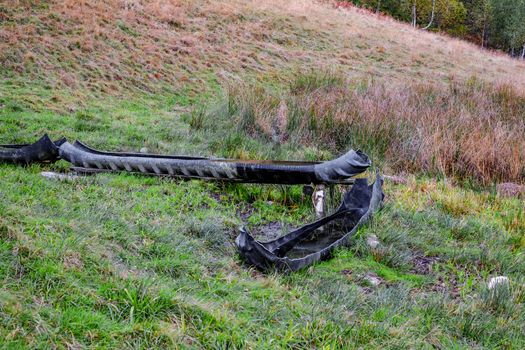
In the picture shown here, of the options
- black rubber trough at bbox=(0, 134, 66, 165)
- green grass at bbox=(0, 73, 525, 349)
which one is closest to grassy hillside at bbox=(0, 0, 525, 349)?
green grass at bbox=(0, 73, 525, 349)

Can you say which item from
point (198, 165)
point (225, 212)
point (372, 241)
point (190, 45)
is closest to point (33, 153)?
point (198, 165)

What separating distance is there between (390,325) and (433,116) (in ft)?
20.3

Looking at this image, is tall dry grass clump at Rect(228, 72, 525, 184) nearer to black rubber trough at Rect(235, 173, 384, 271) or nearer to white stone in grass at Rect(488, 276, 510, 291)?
black rubber trough at Rect(235, 173, 384, 271)

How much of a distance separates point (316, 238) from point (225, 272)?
→ 126cm

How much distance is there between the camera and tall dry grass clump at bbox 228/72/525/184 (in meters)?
7.14

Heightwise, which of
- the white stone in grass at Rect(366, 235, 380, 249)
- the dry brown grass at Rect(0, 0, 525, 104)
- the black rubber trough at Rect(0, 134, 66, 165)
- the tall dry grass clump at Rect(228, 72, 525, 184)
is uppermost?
the dry brown grass at Rect(0, 0, 525, 104)

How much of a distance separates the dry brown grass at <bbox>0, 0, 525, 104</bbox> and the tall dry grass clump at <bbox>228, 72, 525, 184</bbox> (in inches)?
143

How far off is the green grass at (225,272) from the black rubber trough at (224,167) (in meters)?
0.17

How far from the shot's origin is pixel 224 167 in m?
5.56

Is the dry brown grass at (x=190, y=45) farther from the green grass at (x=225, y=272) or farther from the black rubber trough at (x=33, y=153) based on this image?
the green grass at (x=225, y=272)

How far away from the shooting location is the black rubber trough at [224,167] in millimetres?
5242

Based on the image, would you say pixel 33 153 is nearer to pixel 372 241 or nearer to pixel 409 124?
pixel 372 241

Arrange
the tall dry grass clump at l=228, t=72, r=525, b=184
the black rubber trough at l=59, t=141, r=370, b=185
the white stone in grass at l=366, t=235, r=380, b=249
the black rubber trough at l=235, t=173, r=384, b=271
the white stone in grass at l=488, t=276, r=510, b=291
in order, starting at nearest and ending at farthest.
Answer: the white stone in grass at l=488, t=276, r=510, b=291 < the black rubber trough at l=235, t=173, r=384, b=271 < the white stone in grass at l=366, t=235, r=380, b=249 < the black rubber trough at l=59, t=141, r=370, b=185 < the tall dry grass clump at l=228, t=72, r=525, b=184

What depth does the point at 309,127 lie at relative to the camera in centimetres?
862
